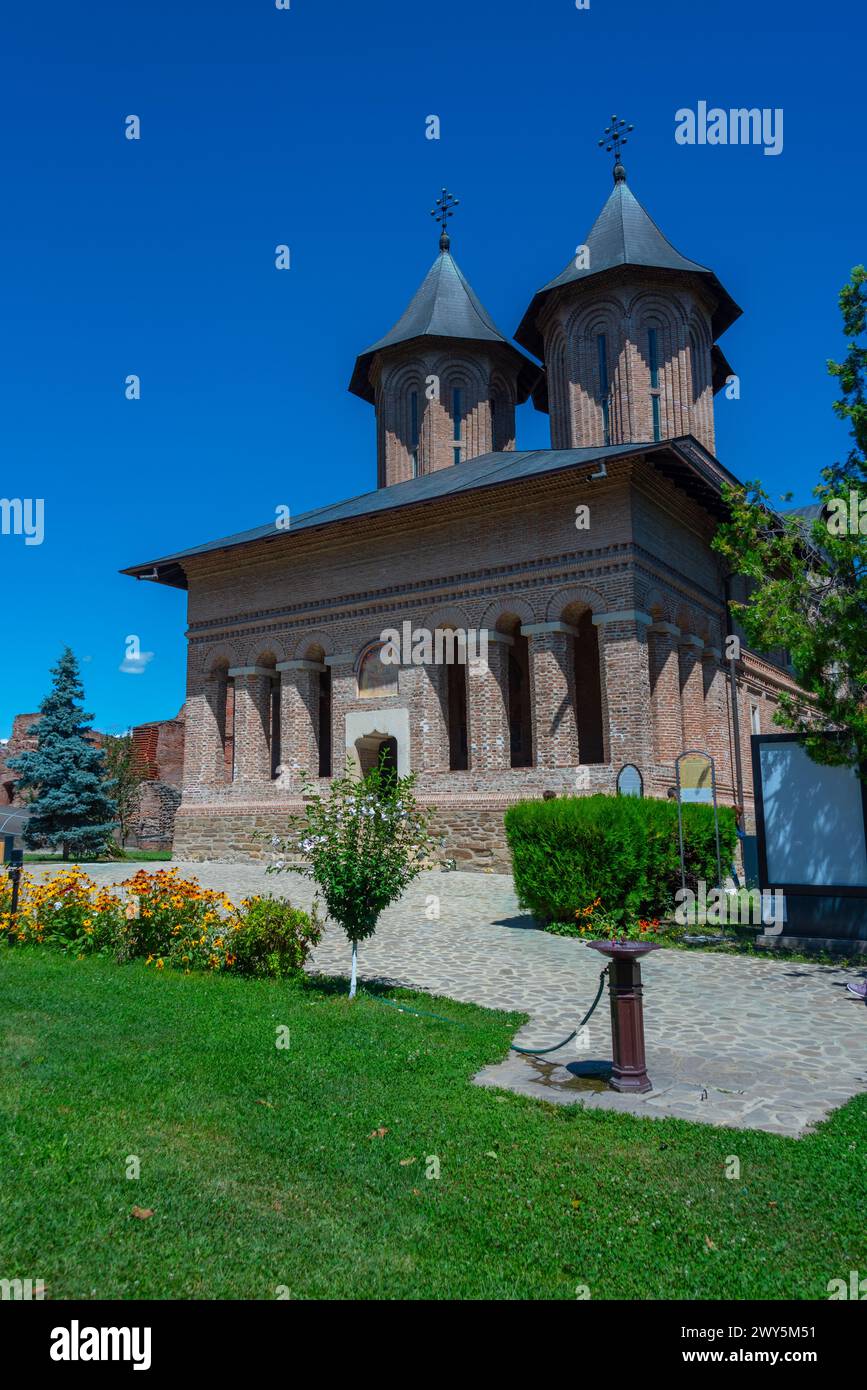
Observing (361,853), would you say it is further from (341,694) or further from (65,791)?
(65,791)

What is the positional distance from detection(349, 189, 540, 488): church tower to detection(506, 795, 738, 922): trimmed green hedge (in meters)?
18.1

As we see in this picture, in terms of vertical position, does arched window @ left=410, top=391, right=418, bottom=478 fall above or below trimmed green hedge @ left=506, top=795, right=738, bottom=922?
above

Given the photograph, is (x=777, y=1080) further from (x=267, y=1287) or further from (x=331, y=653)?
(x=331, y=653)

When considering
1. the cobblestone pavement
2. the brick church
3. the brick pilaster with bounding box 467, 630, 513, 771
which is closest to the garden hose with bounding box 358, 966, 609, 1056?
the cobblestone pavement

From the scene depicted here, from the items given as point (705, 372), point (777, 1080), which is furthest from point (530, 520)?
point (777, 1080)

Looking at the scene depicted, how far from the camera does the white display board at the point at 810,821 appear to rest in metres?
10.9

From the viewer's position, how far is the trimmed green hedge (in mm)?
12430

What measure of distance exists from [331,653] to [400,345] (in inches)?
486

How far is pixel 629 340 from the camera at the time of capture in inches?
1016

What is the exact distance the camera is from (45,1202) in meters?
3.71

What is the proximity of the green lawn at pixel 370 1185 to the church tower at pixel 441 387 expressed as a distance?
25235mm

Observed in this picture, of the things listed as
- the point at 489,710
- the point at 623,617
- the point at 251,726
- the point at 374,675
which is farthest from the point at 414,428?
the point at 623,617

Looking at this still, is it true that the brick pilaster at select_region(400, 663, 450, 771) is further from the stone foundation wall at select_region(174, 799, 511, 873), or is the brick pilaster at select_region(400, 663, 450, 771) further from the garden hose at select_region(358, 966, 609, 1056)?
the garden hose at select_region(358, 966, 609, 1056)

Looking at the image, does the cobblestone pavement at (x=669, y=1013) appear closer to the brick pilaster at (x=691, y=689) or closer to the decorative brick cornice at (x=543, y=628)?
the decorative brick cornice at (x=543, y=628)
